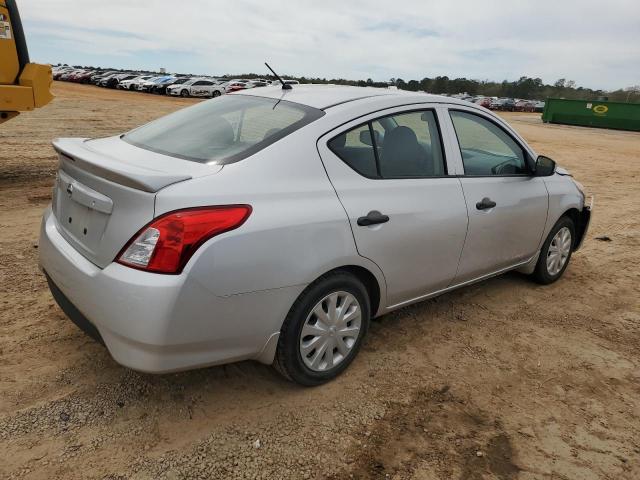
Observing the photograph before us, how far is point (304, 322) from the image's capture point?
270 cm

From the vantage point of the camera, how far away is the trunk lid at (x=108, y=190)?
2.29m

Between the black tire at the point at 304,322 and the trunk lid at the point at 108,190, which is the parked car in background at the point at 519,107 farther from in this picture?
the trunk lid at the point at 108,190

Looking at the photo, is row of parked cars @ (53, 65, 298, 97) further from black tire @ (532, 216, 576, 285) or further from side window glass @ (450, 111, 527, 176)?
side window glass @ (450, 111, 527, 176)

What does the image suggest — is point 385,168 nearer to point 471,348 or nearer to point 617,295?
point 471,348

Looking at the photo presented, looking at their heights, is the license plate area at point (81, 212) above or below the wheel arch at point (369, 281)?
above

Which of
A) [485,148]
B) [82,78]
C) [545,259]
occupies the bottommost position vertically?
[82,78]

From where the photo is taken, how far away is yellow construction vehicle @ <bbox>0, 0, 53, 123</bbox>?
6.75m

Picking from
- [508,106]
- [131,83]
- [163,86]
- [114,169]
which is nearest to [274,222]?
[114,169]

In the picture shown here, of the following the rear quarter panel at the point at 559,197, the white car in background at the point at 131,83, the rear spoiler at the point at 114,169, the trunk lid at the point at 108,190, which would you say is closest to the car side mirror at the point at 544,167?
the rear quarter panel at the point at 559,197

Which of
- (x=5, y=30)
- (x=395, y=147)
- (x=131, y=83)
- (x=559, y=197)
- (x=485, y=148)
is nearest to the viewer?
(x=395, y=147)

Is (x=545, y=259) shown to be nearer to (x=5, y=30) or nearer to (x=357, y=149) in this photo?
(x=357, y=149)

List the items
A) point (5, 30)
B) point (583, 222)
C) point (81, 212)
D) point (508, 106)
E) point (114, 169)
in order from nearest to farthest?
point (114, 169)
point (81, 212)
point (583, 222)
point (5, 30)
point (508, 106)

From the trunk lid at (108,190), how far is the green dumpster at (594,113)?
1358 inches

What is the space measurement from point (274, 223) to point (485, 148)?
7.34ft
